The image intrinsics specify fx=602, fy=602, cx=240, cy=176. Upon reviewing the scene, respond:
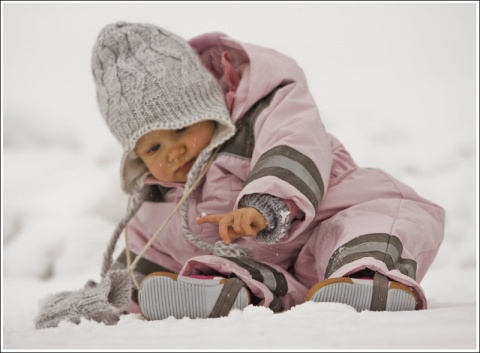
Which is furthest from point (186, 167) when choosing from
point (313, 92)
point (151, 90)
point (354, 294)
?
point (313, 92)

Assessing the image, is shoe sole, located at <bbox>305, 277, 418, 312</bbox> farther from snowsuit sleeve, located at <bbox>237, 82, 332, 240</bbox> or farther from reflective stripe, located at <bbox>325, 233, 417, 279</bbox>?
snowsuit sleeve, located at <bbox>237, 82, 332, 240</bbox>

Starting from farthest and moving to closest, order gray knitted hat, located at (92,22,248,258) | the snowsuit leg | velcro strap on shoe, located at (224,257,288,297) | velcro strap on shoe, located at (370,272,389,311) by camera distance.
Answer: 1. gray knitted hat, located at (92,22,248,258)
2. velcro strap on shoe, located at (224,257,288,297)
3. the snowsuit leg
4. velcro strap on shoe, located at (370,272,389,311)

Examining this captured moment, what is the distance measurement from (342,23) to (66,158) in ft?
3.64

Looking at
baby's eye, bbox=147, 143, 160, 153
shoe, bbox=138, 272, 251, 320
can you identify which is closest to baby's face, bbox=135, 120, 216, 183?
baby's eye, bbox=147, 143, 160, 153

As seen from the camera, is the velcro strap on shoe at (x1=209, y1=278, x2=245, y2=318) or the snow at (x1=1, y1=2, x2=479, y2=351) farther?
the snow at (x1=1, y1=2, x2=479, y2=351)

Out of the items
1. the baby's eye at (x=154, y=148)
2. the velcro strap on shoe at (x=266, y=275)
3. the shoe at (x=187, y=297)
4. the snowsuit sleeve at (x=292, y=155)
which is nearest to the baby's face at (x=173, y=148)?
the baby's eye at (x=154, y=148)

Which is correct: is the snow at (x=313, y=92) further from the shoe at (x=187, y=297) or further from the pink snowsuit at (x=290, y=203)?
the pink snowsuit at (x=290, y=203)

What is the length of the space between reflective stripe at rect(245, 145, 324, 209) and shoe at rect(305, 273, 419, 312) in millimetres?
196

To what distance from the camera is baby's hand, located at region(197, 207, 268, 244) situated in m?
0.82

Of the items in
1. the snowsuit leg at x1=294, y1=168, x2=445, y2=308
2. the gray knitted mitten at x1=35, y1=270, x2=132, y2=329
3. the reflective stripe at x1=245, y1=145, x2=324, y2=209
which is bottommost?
the gray knitted mitten at x1=35, y1=270, x2=132, y2=329

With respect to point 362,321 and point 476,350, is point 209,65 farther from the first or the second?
point 476,350

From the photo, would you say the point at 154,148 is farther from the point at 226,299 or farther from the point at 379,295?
the point at 379,295

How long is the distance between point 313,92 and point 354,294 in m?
1.41

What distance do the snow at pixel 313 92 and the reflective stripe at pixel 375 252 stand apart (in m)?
0.17
